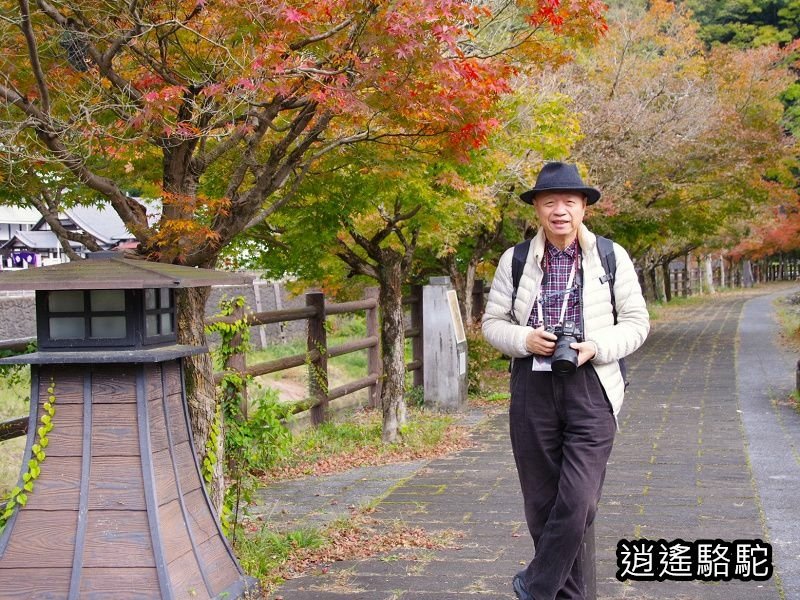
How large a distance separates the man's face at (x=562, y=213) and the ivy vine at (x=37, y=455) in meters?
2.15

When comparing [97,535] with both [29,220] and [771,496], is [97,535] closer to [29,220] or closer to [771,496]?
[771,496]

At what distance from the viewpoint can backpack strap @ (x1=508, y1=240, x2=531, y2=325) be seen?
4.08 meters

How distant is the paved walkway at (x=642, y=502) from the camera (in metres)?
4.70

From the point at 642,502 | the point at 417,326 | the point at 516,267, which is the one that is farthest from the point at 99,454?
the point at 417,326

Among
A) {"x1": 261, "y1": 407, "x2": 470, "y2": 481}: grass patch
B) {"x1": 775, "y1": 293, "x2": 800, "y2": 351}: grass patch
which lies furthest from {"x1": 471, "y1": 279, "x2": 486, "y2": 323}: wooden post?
{"x1": 775, "y1": 293, "x2": 800, "y2": 351}: grass patch

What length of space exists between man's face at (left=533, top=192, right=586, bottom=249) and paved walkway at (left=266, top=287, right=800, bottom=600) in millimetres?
1814

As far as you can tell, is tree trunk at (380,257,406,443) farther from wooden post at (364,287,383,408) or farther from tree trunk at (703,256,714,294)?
tree trunk at (703,256,714,294)

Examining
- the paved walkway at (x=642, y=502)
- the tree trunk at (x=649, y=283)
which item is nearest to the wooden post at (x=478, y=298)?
the paved walkway at (x=642, y=502)

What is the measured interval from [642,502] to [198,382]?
10.5 feet

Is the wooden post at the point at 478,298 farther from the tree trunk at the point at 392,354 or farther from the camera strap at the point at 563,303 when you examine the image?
the camera strap at the point at 563,303

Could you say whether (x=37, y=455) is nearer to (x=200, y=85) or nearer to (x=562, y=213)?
(x=200, y=85)

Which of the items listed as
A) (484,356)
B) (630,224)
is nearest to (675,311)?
(630,224)

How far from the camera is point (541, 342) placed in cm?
375

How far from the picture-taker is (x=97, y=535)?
147 inches
